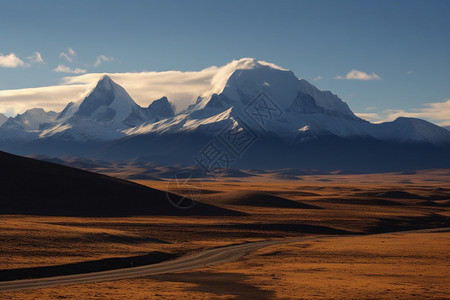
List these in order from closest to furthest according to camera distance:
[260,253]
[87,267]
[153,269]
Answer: [153,269]
[87,267]
[260,253]

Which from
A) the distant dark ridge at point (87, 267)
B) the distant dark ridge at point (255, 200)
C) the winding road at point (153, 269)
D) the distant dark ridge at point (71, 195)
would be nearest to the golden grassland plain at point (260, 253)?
the distant dark ridge at point (87, 267)

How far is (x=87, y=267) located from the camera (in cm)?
6028

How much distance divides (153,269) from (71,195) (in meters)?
89.8

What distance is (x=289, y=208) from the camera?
153 m

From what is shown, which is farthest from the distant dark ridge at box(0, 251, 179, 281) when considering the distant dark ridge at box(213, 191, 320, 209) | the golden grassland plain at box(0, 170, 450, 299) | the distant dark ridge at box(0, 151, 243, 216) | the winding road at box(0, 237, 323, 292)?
the distant dark ridge at box(213, 191, 320, 209)

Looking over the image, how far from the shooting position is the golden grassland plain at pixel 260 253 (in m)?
46.3

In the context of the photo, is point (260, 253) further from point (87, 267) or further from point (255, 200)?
point (255, 200)

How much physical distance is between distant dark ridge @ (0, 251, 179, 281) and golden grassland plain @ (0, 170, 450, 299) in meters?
1.52

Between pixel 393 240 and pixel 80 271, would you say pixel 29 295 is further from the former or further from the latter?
pixel 393 240

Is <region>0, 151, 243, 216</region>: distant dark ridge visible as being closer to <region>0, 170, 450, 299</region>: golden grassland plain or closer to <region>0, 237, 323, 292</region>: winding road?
<region>0, 170, 450, 299</region>: golden grassland plain

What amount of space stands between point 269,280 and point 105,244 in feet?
94.6

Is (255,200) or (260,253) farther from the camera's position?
(255,200)

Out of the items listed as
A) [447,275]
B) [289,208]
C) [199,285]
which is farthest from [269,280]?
[289,208]

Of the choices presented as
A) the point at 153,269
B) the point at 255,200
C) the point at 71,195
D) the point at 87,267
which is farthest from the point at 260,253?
the point at 255,200
